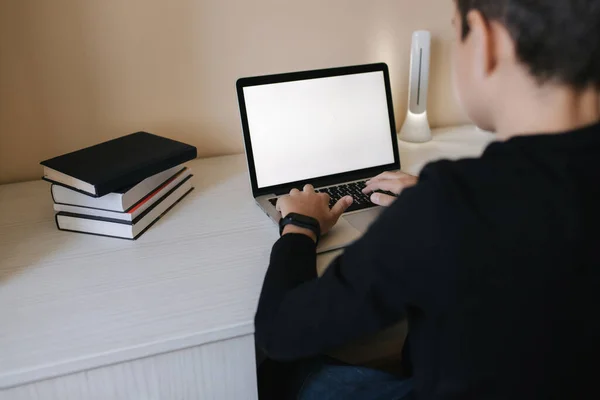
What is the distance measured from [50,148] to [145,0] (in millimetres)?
367

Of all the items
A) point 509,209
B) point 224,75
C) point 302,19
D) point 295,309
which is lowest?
point 295,309

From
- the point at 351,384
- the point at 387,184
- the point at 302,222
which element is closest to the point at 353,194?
the point at 387,184

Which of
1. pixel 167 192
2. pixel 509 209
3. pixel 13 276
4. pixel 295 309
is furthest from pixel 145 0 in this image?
pixel 509 209

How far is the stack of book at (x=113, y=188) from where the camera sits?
0.87 metres

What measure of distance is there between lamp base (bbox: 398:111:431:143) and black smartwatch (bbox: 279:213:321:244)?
0.58 m

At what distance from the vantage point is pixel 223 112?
123cm

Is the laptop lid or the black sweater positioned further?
the laptop lid

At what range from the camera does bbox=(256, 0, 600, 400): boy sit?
0.47 metres

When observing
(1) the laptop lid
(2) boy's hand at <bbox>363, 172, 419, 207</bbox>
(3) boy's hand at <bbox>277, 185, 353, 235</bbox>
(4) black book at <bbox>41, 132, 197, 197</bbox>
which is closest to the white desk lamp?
(1) the laptop lid

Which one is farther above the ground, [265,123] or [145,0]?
[145,0]

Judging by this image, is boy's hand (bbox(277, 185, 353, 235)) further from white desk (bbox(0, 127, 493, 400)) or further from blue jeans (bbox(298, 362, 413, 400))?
blue jeans (bbox(298, 362, 413, 400))

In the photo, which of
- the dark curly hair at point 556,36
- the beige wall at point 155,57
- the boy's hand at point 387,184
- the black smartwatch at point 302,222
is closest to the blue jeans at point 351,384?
the black smartwatch at point 302,222

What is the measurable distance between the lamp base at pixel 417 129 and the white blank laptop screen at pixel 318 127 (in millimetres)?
197

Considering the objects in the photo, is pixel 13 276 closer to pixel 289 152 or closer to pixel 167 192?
pixel 167 192
